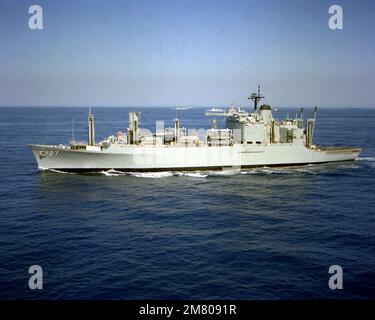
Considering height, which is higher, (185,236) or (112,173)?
(112,173)

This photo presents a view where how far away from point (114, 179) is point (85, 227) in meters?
14.9

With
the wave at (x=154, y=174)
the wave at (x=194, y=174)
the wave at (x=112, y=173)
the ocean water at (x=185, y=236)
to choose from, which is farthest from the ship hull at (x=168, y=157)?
the ocean water at (x=185, y=236)

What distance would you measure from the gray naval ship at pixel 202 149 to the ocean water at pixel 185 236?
7.91 ft

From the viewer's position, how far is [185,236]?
2359 cm

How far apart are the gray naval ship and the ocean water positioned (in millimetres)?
2410

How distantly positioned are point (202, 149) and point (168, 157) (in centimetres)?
417

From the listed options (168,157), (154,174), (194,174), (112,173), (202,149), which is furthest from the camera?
(202,149)

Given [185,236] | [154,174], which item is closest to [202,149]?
[154,174]

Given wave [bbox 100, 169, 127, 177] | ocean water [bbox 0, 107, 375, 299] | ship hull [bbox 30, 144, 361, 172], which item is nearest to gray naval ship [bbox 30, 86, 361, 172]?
ship hull [bbox 30, 144, 361, 172]

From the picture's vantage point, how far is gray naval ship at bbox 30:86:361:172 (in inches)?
1654

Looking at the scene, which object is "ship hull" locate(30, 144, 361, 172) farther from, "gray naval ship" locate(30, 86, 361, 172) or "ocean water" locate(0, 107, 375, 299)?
"ocean water" locate(0, 107, 375, 299)

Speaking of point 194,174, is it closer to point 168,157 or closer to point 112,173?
point 168,157
